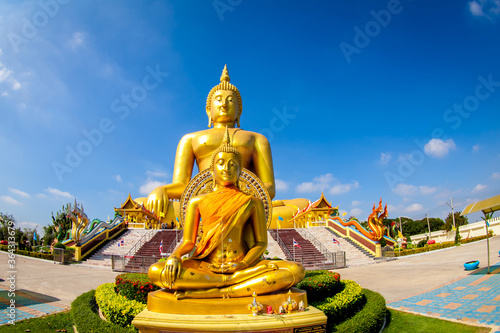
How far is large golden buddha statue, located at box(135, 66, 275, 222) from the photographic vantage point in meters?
18.9

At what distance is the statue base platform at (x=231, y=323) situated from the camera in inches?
159

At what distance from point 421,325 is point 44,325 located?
7.09 meters

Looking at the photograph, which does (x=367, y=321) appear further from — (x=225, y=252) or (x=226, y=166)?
(x=226, y=166)

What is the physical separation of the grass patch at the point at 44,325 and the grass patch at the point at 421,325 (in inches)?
236

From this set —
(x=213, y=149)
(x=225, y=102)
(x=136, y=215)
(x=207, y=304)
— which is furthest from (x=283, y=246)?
(x=207, y=304)

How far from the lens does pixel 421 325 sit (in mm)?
6082

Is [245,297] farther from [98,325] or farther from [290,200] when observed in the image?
[290,200]

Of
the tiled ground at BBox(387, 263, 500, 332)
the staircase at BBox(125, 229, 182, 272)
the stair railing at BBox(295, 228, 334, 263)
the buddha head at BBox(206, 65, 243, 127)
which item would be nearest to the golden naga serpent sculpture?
the stair railing at BBox(295, 228, 334, 263)

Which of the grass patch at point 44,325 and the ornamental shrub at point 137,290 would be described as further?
the ornamental shrub at point 137,290

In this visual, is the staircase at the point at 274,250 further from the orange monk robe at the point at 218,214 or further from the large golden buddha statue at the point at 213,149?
the orange monk robe at the point at 218,214

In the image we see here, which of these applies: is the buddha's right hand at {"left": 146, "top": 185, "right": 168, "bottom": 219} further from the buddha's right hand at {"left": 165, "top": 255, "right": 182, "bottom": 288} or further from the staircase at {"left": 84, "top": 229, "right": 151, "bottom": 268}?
the buddha's right hand at {"left": 165, "top": 255, "right": 182, "bottom": 288}

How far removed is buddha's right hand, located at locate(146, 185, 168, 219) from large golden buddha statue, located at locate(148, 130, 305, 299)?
14.3m

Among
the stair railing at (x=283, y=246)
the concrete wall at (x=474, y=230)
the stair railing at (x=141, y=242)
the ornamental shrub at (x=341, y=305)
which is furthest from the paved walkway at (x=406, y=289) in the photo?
the concrete wall at (x=474, y=230)

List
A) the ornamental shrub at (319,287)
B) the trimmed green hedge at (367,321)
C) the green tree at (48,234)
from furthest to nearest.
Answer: the green tree at (48,234)
the ornamental shrub at (319,287)
the trimmed green hedge at (367,321)
